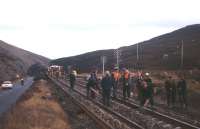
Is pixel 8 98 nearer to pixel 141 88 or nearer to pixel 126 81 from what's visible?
pixel 126 81

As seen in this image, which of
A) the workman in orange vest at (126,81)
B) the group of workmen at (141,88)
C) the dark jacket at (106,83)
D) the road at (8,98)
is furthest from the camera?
the road at (8,98)

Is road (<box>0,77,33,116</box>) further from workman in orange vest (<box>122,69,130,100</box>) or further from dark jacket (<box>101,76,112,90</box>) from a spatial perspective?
dark jacket (<box>101,76,112,90</box>)

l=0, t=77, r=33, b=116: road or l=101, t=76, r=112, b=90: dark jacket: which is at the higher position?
l=101, t=76, r=112, b=90: dark jacket

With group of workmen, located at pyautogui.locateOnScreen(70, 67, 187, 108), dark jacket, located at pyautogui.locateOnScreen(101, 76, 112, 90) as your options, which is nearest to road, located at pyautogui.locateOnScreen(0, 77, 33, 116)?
group of workmen, located at pyautogui.locateOnScreen(70, 67, 187, 108)

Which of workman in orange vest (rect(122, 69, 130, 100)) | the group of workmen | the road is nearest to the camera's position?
the group of workmen

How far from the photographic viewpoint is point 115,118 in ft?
83.5

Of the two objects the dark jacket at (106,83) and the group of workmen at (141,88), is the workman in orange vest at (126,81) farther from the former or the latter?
the dark jacket at (106,83)

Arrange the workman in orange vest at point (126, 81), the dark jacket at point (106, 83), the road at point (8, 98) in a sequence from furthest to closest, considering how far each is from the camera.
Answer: the road at point (8, 98)
the workman in orange vest at point (126, 81)
the dark jacket at point (106, 83)

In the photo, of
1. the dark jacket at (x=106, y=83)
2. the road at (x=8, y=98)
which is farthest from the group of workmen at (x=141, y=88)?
the road at (x=8, y=98)

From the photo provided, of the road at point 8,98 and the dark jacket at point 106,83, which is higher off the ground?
the dark jacket at point 106,83

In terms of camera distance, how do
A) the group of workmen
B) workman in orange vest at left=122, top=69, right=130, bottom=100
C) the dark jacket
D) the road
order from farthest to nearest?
the road < workman in orange vest at left=122, top=69, right=130, bottom=100 < the dark jacket < the group of workmen

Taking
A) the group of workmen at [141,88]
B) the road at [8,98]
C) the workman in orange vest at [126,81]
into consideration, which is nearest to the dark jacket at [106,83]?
the group of workmen at [141,88]

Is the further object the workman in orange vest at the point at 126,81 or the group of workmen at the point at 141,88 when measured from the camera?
the workman in orange vest at the point at 126,81

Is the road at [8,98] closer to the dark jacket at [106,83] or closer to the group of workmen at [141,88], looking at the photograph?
the group of workmen at [141,88]
